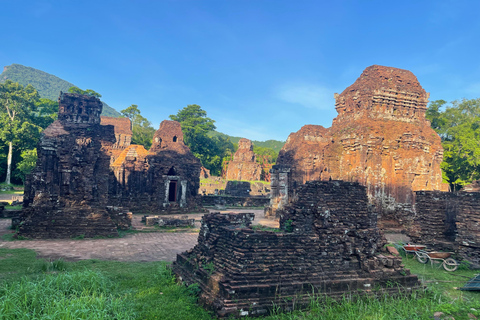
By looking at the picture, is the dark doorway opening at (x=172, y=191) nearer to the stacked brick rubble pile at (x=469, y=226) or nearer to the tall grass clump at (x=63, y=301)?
the tall grass clump at (x=63, y=301)

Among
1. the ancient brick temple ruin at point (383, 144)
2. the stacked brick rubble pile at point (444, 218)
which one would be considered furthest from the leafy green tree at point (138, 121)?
the stacked brick rubble pile at point (444, 218)

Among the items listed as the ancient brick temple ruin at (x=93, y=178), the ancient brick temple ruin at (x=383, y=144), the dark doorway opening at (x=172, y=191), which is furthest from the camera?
the dark doorway opening at (x=172, y=191)

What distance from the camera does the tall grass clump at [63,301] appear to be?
4.23 m

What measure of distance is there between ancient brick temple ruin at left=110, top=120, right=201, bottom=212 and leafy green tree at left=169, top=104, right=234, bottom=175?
27.8m

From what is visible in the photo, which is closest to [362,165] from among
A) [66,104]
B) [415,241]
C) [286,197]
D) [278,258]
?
[286,197]

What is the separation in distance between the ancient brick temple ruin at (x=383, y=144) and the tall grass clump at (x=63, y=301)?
14285 millimetres

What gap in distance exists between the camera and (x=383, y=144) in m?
16.8

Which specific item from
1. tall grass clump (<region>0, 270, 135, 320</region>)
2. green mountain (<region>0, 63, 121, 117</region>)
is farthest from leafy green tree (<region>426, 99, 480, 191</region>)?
green mountain (<region>0, 63, 121, 117</region>)

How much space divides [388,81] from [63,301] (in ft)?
59.4

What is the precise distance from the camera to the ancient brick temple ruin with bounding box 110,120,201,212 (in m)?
21.2

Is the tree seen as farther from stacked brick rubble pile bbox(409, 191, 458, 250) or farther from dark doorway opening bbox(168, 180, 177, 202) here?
stacked brick rubble pile bbox(409, 191, 458, 250)

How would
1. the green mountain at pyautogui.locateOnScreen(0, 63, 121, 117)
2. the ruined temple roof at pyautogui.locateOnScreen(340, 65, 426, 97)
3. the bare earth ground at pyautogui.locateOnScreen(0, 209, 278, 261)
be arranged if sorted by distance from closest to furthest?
the bare earth ground at pyautogui.locateOnScreen(0, 209, 278, 261), the ruined temple roof at pyautogui.locateOnScreen(340, 65, 426, 97), the green mountain at pyautogui.locateOnScreen(0, 63, 121, 117)

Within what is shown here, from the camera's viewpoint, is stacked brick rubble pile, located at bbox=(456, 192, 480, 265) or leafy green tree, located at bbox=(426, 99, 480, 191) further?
leafy green tree, located at bbox=(426, 99, 480, 191)

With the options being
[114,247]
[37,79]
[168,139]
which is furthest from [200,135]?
[37,79]
